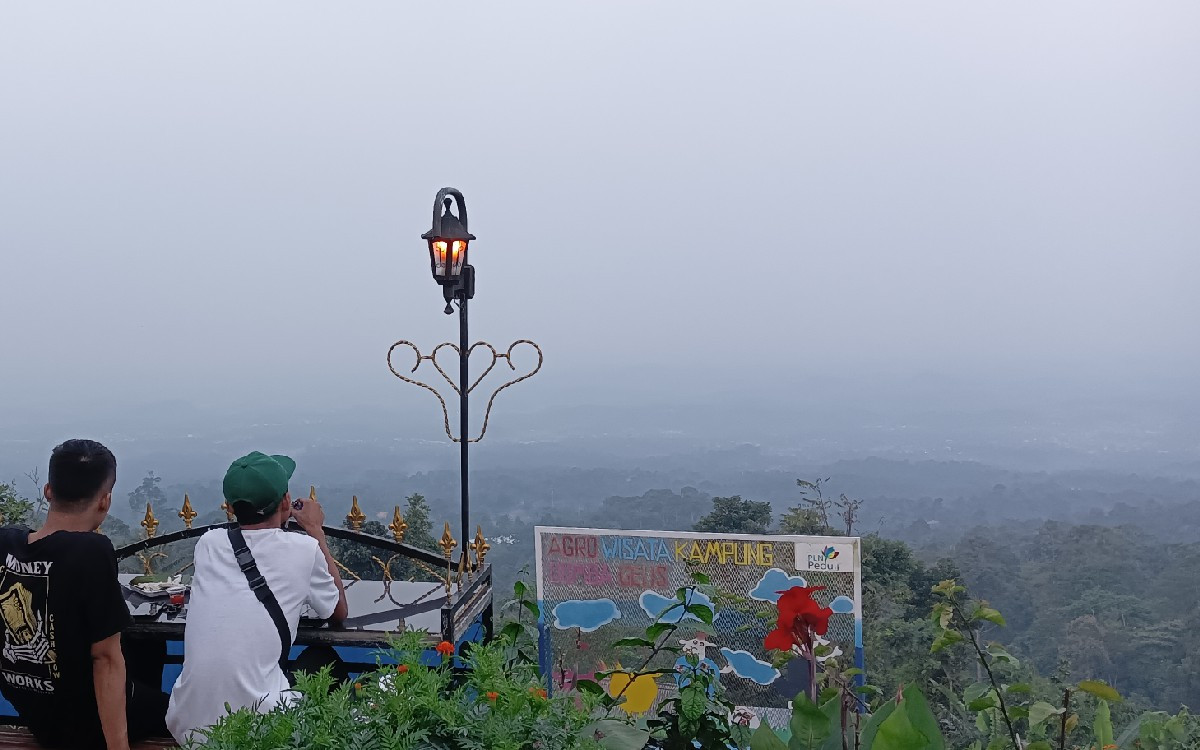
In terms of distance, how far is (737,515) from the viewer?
6.17 metres

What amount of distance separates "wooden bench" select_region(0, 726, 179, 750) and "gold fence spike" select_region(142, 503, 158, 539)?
0.87 metres

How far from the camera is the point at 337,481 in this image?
4273 mm

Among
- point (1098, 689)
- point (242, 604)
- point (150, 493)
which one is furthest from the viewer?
point (150, 493)

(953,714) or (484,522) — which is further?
(953,714)

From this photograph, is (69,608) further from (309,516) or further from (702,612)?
(702,612)

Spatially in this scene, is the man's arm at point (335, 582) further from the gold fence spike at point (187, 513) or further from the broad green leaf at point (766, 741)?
the broad green leaf at point (766, 741)

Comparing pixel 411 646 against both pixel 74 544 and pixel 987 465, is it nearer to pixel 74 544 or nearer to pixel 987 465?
pixel 74 544

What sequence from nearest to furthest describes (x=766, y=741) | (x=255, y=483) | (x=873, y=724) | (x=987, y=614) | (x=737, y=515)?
(x=766, y=741) → (x=873, y=724) → (x=987, y=614) → (x=255, y=483) → (x=737, y=515)

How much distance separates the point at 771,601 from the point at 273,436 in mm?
2460

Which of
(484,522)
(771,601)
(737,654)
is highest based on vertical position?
(484,522)

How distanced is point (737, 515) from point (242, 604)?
15.4 ft

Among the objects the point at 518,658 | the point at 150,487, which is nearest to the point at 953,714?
the point at 518,658

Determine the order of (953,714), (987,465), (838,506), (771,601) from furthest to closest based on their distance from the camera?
(987,465) → (838,506) → (953,714) → (771,601)

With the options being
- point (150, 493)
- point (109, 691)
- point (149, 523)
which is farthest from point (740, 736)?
point (150, 493)
